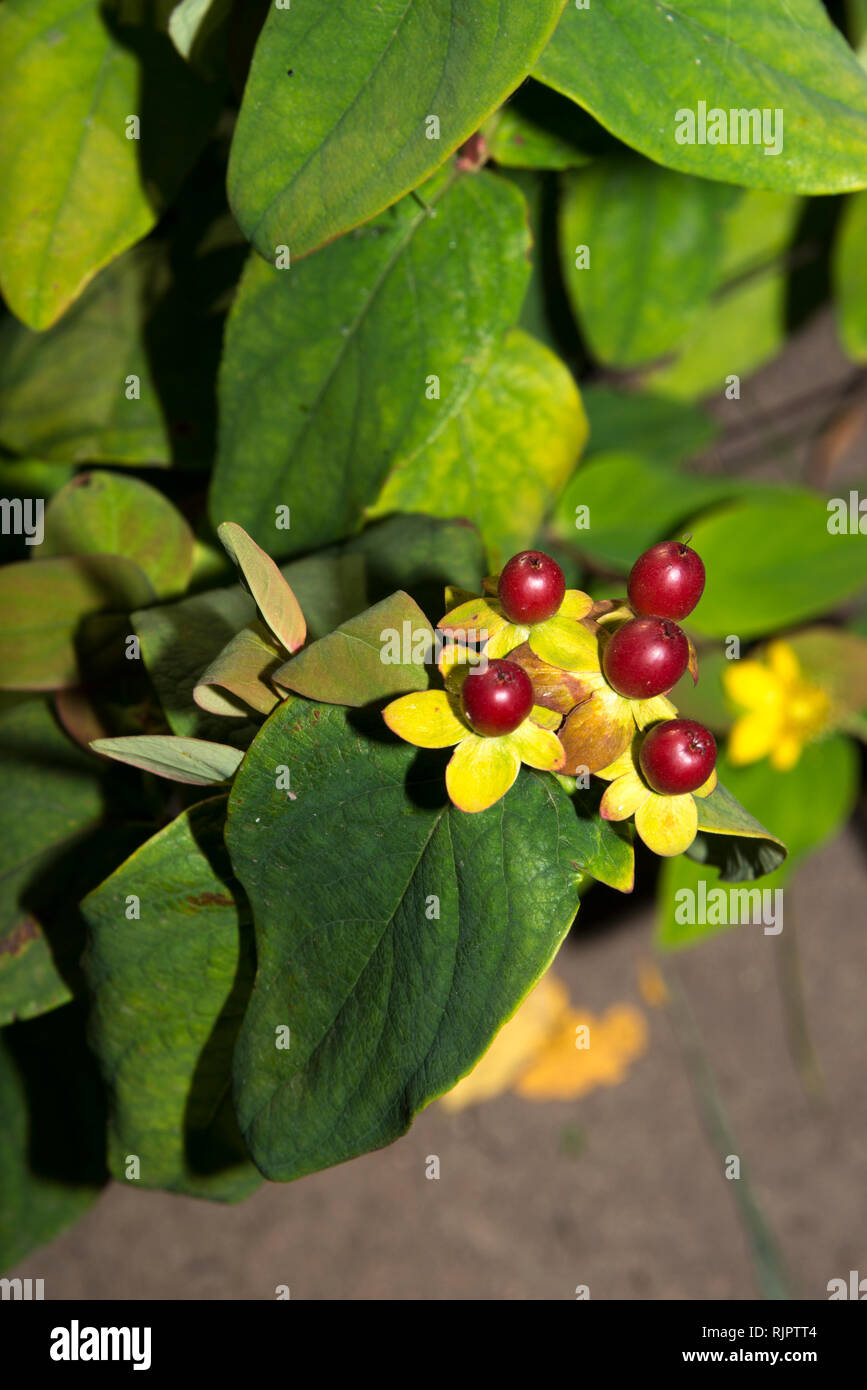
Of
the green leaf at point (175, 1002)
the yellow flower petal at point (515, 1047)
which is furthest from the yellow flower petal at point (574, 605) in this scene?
the yellow flower petal at point (515, 1047)

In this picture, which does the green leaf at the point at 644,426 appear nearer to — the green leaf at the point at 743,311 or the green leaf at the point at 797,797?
the green leaf at the point at 743,311

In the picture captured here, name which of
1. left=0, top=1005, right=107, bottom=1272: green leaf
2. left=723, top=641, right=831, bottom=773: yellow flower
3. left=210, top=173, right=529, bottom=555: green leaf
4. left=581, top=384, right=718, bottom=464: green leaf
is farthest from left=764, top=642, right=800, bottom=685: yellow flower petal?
left=0, top=1005, right=107, bottom=1272: green leaf

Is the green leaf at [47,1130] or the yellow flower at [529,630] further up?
the yellow flower at [529,630]

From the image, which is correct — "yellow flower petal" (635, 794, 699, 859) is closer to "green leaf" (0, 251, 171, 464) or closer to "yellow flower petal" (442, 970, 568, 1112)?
"green leaf" (0, 251, 171, 464)

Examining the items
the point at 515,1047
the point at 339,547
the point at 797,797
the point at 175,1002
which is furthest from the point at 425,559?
the point at 515,1047
